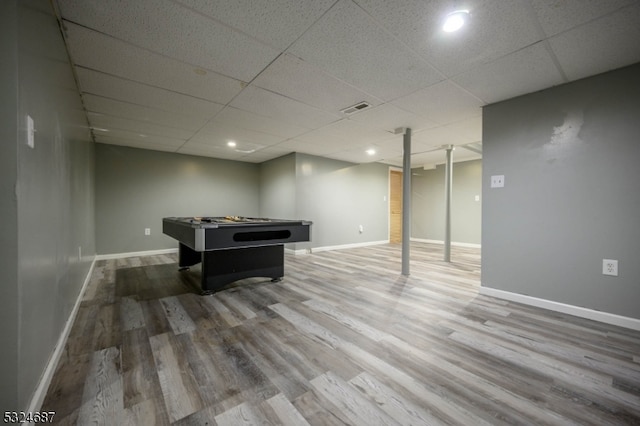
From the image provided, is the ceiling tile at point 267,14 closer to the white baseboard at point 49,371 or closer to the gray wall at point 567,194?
the white baseboard at point 49,371

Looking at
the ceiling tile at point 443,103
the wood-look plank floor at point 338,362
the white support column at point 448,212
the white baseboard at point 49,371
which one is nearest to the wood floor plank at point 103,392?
the wood-look plank floor at point 338,362

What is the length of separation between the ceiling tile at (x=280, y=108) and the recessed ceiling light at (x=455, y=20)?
1.58 meters

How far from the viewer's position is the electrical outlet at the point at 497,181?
2.63 metres

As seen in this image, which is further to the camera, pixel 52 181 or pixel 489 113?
pixel 489 113

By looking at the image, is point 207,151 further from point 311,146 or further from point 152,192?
point 311,146

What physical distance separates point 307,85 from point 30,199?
2059mm

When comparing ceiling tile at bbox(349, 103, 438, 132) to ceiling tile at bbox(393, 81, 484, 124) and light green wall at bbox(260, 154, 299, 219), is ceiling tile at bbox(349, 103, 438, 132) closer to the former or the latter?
ceiling tile at bbox(393, 81, 484, 124)

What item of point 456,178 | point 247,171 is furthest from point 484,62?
point 247,171

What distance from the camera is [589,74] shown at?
209 cm

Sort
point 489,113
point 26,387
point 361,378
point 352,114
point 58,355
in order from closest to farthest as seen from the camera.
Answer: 1. point 26,387
2. point 361,378
3. point 58,355
4. point 489,113
5. point 352,114

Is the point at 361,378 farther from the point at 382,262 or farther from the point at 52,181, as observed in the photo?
the point at 382,262

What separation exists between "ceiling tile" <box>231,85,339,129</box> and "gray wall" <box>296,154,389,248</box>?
1.90 m

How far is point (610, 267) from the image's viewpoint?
2055 mm

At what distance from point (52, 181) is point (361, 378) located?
2.02 meters
